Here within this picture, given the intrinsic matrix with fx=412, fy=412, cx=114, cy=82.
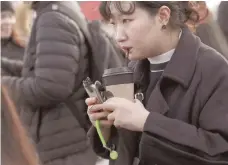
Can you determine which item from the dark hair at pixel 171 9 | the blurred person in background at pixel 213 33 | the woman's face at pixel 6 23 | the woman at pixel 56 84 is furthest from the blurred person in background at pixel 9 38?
the dark hair at pixel 171 9

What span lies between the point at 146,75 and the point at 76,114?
613mm

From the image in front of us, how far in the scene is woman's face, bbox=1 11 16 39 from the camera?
1634 millimetres

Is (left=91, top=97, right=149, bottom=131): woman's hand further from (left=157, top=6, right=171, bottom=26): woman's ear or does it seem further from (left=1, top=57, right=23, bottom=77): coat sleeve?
(left=1, top=57, right=23, bottom=77): coat sleeve

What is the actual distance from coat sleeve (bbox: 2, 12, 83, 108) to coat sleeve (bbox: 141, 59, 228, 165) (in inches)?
27.2

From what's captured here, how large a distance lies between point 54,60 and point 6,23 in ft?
1.31

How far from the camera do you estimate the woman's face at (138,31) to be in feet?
2.60

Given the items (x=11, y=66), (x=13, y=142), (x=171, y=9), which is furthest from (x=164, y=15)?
(x=11, y=66)

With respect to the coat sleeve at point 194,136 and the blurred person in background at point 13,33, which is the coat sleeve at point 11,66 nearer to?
the blurred person in background at point 13,33

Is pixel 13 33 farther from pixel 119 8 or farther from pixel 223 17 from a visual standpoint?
pixel 119 8

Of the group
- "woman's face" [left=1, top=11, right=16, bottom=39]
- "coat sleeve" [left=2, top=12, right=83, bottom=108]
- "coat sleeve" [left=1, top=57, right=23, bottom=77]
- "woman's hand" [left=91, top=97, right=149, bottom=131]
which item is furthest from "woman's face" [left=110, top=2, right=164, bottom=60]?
"woman's face" [left=1, top=11, right=16, bottom=39]

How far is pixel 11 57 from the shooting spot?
160cm

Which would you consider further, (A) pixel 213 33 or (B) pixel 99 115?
(A) pixel 213 33

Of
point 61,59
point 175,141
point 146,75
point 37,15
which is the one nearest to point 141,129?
point 175,141

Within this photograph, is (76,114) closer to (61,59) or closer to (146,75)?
(61,59)
